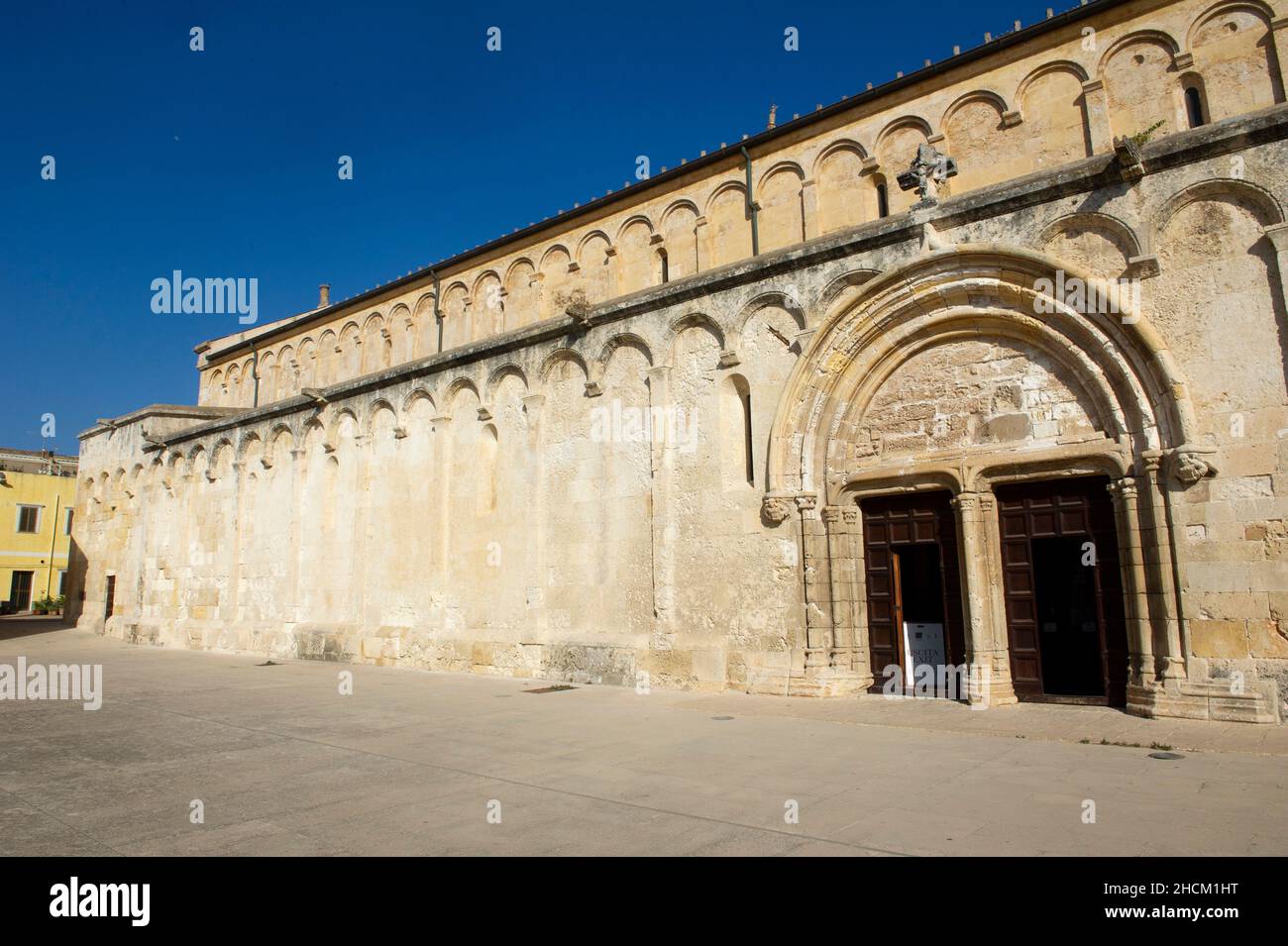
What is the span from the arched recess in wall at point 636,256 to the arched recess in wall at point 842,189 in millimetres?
4333

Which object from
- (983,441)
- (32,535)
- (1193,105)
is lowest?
(983,441)

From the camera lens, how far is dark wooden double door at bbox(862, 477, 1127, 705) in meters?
9.17

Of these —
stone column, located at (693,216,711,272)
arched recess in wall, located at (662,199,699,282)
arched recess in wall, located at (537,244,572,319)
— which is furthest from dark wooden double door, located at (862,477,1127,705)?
arched recess in wall, located at (537,244,572,319)

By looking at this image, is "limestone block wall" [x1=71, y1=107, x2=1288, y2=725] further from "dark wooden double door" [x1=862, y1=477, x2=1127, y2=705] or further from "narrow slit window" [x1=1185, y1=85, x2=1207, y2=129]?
"narrow slit window" [x1=1185, y1=85, x2=1207, y2=129]

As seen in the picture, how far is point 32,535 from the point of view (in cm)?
4144

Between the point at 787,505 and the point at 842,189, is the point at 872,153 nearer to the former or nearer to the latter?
the point at 842,189

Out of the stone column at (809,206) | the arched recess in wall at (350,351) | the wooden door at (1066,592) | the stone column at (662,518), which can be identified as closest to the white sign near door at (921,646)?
the wooden door at (1066,592)

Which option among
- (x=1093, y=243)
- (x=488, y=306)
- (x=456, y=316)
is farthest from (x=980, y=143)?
(x=456, y=316)

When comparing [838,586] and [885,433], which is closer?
[838,586]

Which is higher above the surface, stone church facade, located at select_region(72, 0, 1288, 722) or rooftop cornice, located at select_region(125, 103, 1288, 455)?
rooftop cornice, located at select_region(125, 103, 1288, 455)

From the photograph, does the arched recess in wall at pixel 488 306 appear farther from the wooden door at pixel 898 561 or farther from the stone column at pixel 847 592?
the wooden door at pixel 898 561

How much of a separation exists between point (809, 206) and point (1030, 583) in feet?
35.8

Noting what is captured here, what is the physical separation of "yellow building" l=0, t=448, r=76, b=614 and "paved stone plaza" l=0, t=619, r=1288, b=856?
38.1 metres
